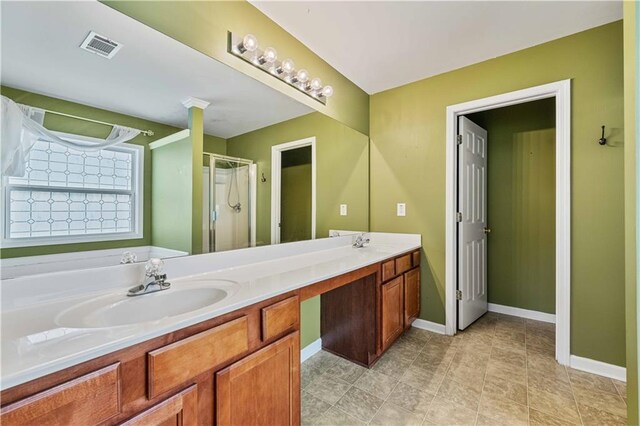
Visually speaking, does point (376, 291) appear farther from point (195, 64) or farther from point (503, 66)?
point (503, 66)

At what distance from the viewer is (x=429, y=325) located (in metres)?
2.51

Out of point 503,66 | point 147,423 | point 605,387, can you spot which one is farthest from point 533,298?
point 147,423

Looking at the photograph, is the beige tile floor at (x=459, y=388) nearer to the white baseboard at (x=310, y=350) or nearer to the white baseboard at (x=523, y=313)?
the white baseboard at (x=310, y=350)

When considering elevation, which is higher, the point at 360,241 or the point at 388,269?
the point at 360,241

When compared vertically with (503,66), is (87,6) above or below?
below

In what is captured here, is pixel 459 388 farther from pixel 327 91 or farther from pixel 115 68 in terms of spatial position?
pixel 115 68

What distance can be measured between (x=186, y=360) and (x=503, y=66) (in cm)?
277

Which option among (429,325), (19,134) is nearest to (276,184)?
(19,134)

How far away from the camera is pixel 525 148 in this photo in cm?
284

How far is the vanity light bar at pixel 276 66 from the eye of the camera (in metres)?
1.55

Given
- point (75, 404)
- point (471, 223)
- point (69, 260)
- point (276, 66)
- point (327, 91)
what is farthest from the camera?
point (471, 223)

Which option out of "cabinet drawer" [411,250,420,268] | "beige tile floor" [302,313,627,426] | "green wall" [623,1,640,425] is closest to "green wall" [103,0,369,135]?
"cabinet drawer" [411,250,420,268]

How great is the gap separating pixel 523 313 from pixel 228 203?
122 inches

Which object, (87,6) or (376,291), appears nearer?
(87,6)
